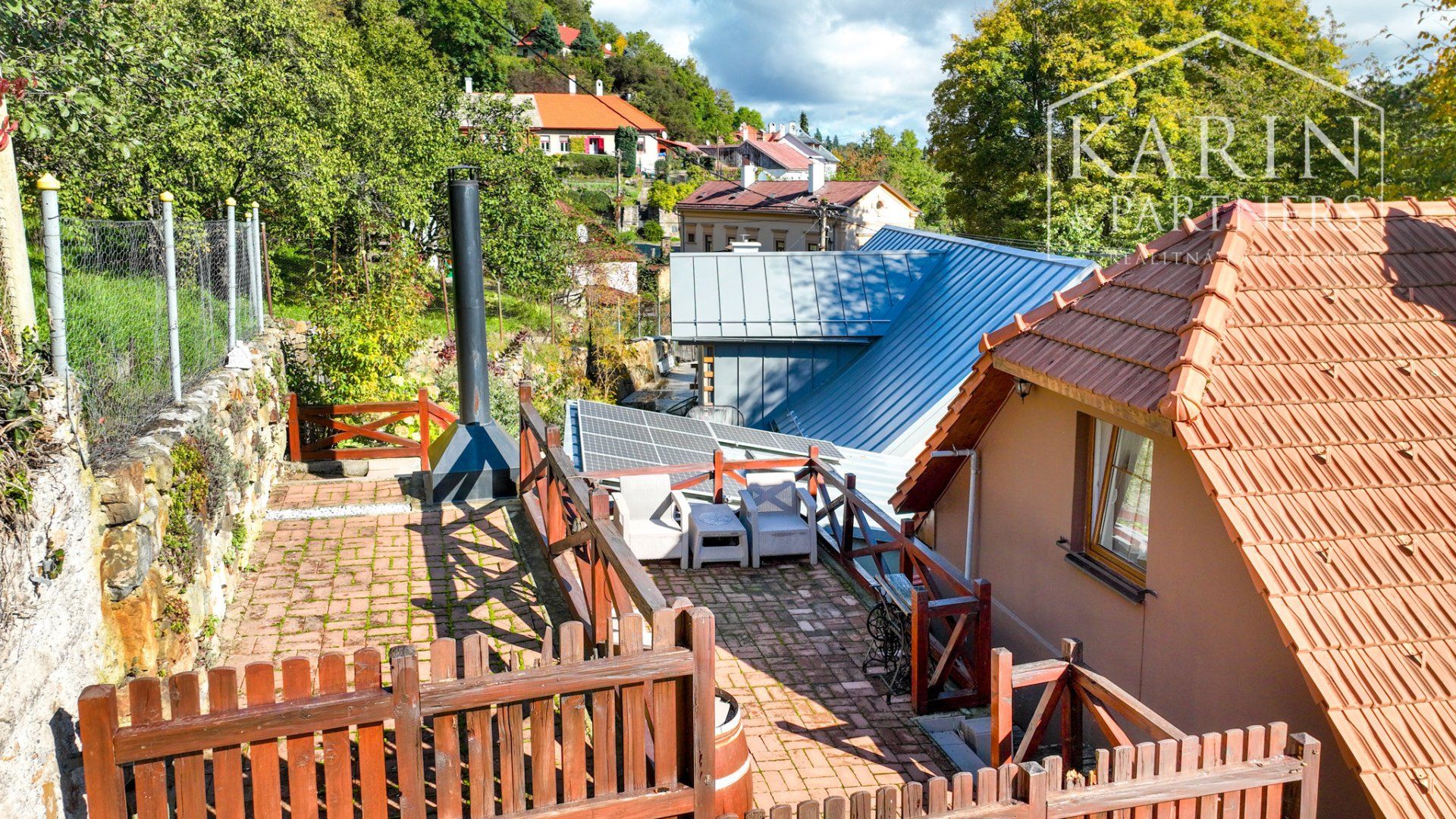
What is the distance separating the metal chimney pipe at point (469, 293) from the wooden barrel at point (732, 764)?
4.80 metres

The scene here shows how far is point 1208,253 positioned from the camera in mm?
6254

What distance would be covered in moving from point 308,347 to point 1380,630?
11.9m

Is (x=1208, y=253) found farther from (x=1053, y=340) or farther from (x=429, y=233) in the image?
(x=429, y=233)

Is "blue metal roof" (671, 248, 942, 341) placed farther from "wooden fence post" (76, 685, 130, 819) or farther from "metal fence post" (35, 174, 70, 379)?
"wooden fence post" (76, 685, 130, 819)

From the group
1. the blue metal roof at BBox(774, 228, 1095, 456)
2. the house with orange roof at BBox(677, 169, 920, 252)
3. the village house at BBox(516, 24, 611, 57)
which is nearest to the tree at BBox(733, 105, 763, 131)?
the village house at BBox(516, 24, 611, 57)

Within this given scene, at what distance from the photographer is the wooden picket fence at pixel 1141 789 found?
148 inches

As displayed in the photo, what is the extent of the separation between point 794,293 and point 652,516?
9531 millimetres

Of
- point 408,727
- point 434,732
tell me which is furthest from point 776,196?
point 408,727

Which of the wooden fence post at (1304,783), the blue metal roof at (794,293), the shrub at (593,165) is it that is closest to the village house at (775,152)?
the shrub at (593,165)

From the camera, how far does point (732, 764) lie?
185 inches

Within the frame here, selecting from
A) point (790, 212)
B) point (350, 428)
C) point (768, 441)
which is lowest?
point (768, 441)

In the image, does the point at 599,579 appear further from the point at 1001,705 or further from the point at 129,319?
the point at 129,319

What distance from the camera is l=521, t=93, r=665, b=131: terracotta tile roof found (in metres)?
67.8

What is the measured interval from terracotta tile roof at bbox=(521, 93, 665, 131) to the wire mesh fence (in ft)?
199
